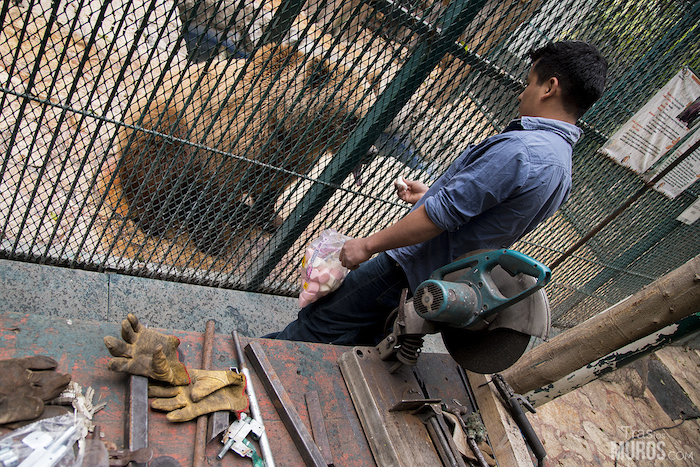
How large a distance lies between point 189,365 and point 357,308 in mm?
1019

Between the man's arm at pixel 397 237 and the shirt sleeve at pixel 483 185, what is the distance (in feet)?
0.17

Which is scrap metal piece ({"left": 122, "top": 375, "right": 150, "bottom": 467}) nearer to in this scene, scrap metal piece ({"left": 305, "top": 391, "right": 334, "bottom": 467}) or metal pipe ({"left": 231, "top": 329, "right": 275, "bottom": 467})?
metal pipe ({"left": 231, "top": 329, "right": 275, "bottom": 467})

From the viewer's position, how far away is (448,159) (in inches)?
126

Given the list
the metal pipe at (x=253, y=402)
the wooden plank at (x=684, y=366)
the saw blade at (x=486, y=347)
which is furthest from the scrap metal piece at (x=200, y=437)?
the wooden plank at (x=684, y=366)

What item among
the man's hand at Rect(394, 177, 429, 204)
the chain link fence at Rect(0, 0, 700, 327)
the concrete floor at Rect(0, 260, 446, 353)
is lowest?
the man's hand at Rect(394, 177, 429, 204)

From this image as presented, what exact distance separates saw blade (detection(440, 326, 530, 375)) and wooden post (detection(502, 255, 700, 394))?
59.7 inches

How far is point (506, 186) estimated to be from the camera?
1742mm

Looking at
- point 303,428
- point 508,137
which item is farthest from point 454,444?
point 508,137

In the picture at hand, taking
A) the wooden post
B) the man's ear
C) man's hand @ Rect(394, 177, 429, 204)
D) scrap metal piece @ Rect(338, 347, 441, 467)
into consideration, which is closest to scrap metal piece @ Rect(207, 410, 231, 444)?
scrap metal piece @ Rect(338, 347, 441, 467)

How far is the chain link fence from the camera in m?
2.18

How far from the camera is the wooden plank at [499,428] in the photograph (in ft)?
6.82

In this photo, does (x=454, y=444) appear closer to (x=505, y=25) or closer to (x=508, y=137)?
(x=508, y=137)

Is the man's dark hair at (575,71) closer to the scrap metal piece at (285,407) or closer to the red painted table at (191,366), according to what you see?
the red painted table at (191,366)

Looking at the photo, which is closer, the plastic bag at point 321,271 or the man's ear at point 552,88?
the man's ear at point 552,88
